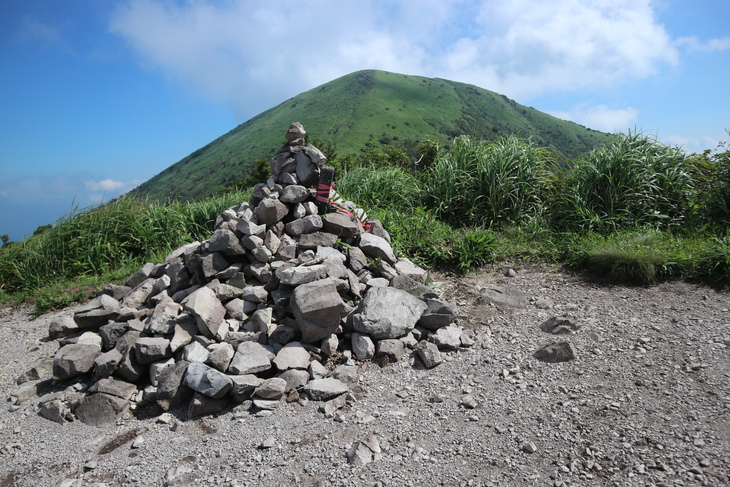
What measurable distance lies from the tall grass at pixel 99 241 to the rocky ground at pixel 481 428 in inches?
128

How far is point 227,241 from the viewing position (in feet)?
14.2

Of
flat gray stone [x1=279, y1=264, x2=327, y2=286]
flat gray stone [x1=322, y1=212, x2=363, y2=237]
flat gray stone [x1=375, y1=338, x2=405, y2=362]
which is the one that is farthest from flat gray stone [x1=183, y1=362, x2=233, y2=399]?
flat gray stone [x1=322, y1=212, x2=363, y2=237]

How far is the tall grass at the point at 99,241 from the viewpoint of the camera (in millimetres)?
6855

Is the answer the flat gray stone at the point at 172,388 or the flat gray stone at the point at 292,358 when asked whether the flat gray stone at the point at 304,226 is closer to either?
the flat gray stone at the point at 292,358

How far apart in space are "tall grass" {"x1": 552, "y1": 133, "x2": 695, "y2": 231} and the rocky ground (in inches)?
102

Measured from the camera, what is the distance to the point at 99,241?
23.3 ft

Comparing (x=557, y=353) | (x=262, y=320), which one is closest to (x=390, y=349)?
(x=262, y=320)

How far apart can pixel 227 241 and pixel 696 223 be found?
666 cm

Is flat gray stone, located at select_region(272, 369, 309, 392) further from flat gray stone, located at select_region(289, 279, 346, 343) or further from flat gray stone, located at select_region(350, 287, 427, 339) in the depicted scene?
flat gray stone, located at select_region(350, 287, 427, 339)

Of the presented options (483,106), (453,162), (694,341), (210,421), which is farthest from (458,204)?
(483,106)

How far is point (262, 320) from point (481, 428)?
2.12 meters

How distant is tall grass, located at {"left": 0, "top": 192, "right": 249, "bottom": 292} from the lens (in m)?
6.86

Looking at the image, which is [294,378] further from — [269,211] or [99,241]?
[99,241]

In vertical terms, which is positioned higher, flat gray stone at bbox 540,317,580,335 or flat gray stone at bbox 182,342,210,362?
flat gray stone at bbox 182,342,210,362
